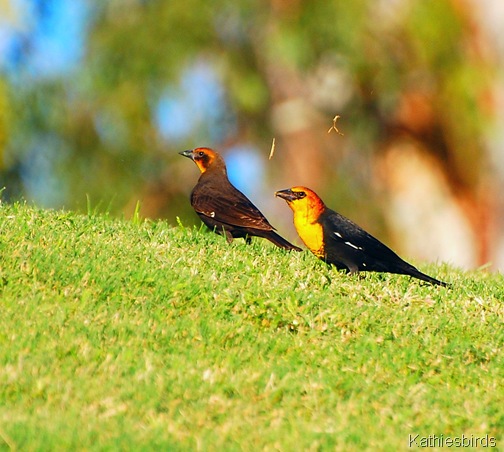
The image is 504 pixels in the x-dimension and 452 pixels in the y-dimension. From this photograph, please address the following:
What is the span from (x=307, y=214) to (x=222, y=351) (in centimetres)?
242

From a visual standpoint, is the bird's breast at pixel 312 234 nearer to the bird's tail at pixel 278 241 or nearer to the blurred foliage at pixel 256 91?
the bird's tail at pixel 278 241

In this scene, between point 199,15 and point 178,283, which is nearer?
point 178,283

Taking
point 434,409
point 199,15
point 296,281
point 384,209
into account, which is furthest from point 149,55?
point 434,409

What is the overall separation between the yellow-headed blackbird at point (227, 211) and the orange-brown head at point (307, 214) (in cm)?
100

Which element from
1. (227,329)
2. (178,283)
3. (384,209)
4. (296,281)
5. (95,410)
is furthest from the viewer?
(384,209)

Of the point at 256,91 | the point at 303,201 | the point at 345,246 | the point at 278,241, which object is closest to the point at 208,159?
the point at 278,241

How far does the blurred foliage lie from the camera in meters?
17.3

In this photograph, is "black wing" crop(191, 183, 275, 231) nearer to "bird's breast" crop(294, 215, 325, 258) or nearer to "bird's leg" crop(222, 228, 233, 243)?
"bird's leg" crop(222, 228, 233, 243)

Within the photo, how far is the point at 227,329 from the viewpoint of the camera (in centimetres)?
715

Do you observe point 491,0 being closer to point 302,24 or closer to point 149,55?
point 302,24

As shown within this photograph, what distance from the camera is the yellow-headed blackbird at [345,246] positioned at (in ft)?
28.8

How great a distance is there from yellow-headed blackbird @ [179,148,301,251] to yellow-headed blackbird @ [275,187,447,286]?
42.5 inches

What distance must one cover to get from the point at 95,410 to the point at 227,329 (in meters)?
1.53

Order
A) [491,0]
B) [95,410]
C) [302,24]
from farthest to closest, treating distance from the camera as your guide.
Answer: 1. [491,0]
2. [302,24]
3. [95,410]
